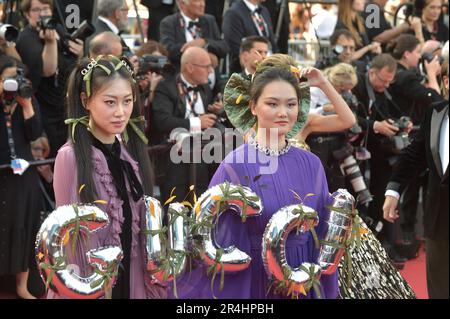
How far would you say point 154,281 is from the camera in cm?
339

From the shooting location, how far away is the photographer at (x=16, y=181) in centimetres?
568

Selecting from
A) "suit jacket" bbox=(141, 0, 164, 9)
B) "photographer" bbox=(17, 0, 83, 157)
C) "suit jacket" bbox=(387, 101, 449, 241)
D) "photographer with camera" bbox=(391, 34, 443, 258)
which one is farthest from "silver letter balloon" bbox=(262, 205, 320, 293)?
"suit jacket" bbox=(141, 0, 164, 9)

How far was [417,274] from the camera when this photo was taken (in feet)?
22.4

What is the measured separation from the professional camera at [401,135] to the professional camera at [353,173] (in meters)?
0.54

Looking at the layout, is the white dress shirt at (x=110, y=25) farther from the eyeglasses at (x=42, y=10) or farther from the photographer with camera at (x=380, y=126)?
the photographer with camera at (x=380, y=126)

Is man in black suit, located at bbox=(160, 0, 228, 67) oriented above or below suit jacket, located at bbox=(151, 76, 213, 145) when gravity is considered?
above

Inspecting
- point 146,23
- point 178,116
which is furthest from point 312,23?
point 178,116

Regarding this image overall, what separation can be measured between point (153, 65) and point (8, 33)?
968 mm

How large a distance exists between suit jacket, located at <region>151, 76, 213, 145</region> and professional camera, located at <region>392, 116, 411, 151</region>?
6.12 feet

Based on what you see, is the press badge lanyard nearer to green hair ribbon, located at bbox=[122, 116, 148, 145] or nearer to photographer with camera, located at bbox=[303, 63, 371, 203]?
photographer with camera, located at bbox=[303, 63, 371, 203]

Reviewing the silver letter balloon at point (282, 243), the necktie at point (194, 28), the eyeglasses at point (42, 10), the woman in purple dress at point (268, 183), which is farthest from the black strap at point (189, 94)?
the silver letter balloon at point (282, 243)

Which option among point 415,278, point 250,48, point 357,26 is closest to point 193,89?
point 250,48

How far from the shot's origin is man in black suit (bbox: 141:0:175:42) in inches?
297
